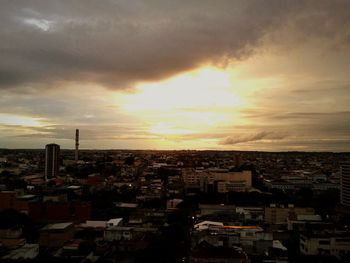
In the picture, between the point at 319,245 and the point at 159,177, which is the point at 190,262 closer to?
the point at 319,245

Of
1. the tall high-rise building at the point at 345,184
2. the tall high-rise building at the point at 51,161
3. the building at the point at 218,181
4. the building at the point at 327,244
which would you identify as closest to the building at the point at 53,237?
the building at the point at 327,244

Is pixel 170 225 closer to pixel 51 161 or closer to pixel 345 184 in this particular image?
pixel 345 184

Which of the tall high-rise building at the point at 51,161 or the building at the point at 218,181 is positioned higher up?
the tall high-rise building at the point at 51,161

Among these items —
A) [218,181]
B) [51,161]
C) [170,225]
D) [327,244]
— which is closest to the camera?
[327,244]

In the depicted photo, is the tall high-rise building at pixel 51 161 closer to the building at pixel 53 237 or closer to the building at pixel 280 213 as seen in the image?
the building at pixel 280 213

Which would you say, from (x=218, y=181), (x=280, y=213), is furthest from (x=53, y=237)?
(x=218, y=181)

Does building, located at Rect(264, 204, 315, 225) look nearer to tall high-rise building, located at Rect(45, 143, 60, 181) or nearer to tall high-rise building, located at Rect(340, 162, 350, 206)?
tall high-rise building, located at Rect(340, 162, 350, 206)

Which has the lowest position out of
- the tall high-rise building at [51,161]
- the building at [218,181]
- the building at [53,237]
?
the building at [53,237]

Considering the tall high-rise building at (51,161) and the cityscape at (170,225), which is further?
the tall high-rise building at (51,161)
